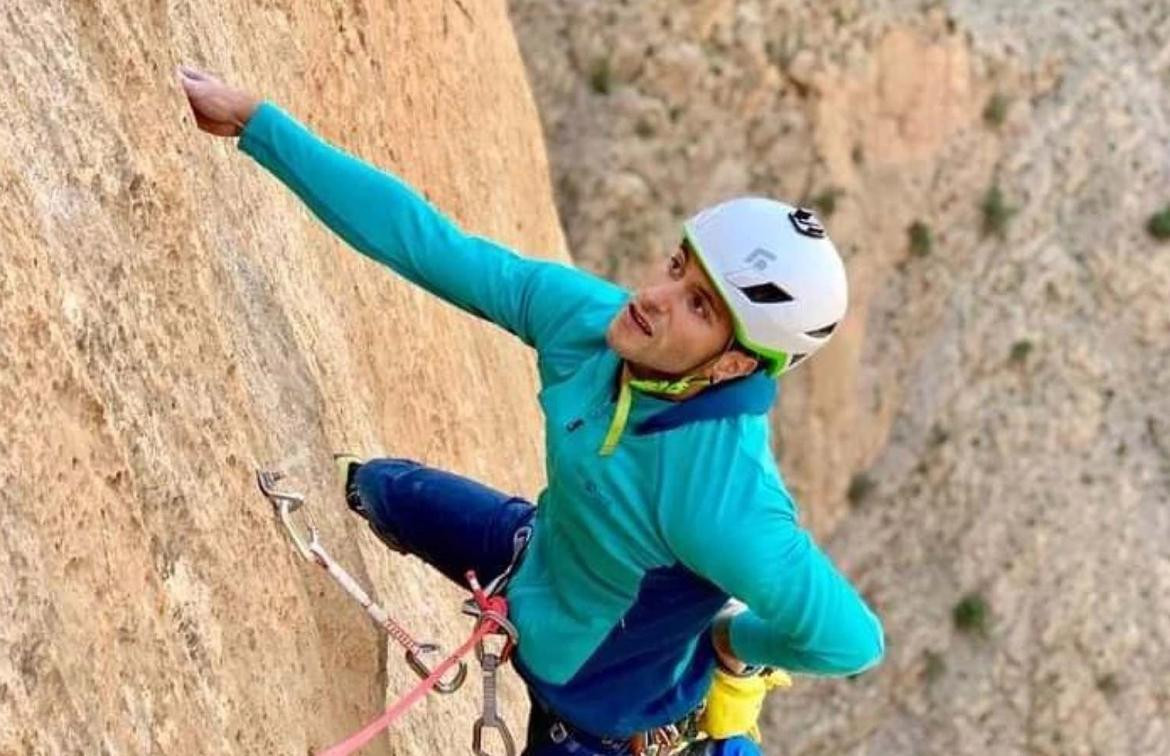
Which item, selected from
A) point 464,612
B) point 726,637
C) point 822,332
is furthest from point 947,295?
point 822,332

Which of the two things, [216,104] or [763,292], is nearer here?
[763,292]

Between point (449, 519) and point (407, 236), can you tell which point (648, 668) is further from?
point (407, 236)

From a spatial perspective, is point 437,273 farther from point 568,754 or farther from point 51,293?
point 568,754

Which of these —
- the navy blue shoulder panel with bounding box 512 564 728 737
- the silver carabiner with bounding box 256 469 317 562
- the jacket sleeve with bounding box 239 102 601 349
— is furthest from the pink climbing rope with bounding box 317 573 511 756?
the jacket sleeve with bounding box 239 102 601 349

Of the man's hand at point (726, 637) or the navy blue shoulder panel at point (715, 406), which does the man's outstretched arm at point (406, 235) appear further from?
the man's hand at point (726, 637)

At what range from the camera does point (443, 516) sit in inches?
166

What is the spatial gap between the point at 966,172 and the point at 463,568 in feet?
53.2

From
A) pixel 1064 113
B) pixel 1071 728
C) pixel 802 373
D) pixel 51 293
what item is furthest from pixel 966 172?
pixel 51 293

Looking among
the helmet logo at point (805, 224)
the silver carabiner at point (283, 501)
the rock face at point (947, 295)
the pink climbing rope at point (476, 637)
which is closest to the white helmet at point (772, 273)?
the helmet logo at point (805, 224)

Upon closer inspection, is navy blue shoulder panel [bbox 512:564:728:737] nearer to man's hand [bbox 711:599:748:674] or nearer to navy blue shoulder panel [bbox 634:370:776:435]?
man's hand [bbox 711:599:748:674]

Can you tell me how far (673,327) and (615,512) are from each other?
40 cm

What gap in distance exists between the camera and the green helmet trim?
3.36 metres

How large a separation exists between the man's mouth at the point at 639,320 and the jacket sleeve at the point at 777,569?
1.20 feet

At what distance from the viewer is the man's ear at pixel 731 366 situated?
11.1ft
